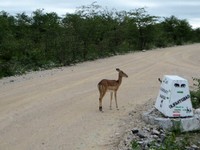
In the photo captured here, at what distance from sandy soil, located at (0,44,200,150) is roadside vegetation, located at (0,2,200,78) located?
4930 millimetres

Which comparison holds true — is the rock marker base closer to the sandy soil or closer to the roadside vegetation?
the sandy soil

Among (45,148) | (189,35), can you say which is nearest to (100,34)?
(45,148)

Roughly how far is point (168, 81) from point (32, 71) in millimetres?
14599

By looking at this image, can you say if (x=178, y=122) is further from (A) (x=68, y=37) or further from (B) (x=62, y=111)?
(A) (x=68, y=37)

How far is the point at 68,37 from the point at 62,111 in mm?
16730

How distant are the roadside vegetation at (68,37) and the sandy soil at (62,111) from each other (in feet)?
16.2

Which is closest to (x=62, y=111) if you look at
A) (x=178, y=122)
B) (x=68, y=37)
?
(x=178, y=122)

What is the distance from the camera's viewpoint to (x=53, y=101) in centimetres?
1417

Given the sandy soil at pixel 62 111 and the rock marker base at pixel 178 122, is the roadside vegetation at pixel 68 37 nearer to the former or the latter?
the sandy soil at pixel 62 111

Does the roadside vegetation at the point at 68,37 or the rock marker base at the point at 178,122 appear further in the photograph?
the roadside vegetation at the point at 68,37

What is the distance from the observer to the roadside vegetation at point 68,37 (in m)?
26.6

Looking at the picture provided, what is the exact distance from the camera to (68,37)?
28844 mm

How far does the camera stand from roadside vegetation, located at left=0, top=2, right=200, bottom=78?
26.6 m

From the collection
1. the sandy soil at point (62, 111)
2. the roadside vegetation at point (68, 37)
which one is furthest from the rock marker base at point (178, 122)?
the roadside vegetation at point (68, 37)
